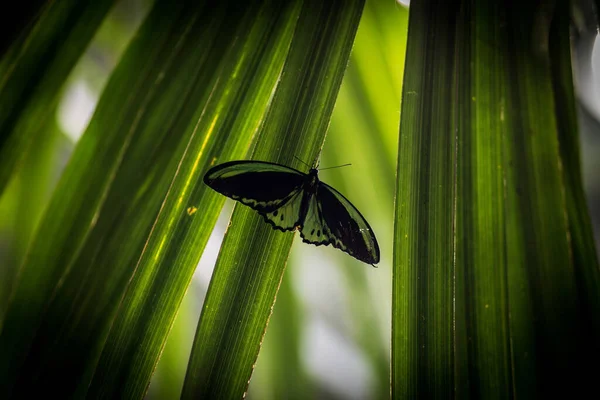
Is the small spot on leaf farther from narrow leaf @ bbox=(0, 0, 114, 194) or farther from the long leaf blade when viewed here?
narrow leaf @ bbox=(0, 0, 114, 194)

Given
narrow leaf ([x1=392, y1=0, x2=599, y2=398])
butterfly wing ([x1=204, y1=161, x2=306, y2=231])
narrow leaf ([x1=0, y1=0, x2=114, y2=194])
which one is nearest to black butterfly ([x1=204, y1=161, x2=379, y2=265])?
butterfly wing ([x1=204, y1=161, x2=306, y2=231])

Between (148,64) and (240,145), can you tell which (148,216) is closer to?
(240,145)

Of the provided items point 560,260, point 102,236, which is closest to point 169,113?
point 102,236

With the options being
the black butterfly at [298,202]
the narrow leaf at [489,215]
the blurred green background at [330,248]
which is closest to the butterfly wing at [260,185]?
the black butterfly at [298,202]

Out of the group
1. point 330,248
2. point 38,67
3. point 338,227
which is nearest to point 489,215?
point 338,227

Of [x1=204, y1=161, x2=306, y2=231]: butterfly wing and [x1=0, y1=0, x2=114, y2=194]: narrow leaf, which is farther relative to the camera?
[x1=0, y1=0, x2=114, y2=194]: narrow leaf

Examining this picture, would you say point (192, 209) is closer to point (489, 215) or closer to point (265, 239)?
point (265, 239)

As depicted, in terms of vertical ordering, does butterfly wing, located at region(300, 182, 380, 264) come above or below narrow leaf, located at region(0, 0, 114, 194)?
below
